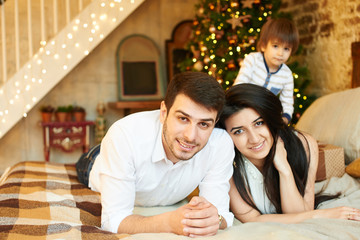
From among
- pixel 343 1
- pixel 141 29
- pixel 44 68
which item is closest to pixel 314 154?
pixel 343 1

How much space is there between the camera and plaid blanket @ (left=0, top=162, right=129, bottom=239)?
1.50 metres

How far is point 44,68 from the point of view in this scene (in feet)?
14.0

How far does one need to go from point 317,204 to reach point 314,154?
Result: 0.81 feet

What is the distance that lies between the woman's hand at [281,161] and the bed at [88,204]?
0.28 m

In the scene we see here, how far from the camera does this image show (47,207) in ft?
6.01

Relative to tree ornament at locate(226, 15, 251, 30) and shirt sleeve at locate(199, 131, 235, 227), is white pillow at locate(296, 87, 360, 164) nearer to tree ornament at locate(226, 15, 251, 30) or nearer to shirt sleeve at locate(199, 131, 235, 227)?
shirt sleeve at locate(199, 131, 235, 227)

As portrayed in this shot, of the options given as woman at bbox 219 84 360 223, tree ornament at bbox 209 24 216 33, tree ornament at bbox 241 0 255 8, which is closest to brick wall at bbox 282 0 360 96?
tree ornament at bbox 241 0 255 8

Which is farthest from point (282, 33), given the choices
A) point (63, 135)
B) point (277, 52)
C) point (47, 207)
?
point (63, 135)

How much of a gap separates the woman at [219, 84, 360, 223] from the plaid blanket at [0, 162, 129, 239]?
68 cm

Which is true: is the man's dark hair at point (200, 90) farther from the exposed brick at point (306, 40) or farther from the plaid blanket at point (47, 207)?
the exposed brick at point (306, 40)

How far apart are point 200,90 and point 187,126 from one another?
0.14 m

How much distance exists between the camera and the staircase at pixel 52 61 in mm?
4188

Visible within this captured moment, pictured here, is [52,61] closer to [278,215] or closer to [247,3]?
[247,3]

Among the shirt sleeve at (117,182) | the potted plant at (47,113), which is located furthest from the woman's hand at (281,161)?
the potted plant at (47,113)
